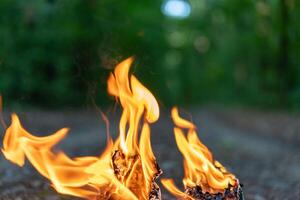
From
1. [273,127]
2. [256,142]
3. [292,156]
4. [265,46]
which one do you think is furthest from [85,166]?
[265,46]

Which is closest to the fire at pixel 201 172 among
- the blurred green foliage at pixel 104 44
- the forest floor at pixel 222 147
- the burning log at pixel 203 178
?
the burning log at pixel 203 178

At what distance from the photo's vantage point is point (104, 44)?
15891mm

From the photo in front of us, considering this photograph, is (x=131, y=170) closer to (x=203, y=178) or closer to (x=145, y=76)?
(x=203, y=178)

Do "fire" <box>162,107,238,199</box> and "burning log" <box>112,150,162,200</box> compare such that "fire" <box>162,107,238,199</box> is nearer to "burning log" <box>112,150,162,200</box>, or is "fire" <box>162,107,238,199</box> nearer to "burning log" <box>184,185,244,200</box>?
"burning log" <box>184,185,244,200</box>

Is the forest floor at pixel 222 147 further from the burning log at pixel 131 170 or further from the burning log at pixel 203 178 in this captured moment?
the burning log at pixel 203 178

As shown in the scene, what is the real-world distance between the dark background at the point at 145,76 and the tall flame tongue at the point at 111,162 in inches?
132

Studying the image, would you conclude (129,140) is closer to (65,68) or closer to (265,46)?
(65,68)

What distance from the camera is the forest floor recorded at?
7.27 m

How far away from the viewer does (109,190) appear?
4.84m

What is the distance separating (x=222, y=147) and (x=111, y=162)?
813cm

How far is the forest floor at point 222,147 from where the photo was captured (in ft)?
23.8

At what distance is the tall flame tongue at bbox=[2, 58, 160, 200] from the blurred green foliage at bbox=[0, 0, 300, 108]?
34.0 feet

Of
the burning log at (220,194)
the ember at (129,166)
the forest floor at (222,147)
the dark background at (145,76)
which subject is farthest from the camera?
the dark background at (145,76)

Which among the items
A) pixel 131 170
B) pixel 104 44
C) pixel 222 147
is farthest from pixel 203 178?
pixel 104 44
